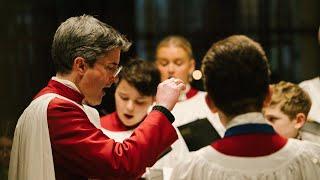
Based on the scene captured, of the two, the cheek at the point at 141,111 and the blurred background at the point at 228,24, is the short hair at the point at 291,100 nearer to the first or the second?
the cheek at the point at 141,111

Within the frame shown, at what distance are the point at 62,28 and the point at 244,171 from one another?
3.61 ft

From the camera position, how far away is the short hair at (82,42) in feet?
10.3

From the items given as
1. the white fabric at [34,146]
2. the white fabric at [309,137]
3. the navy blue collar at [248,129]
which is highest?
the navy blue collar at [248,129]

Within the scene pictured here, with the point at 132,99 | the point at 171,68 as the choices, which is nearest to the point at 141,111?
the point at 132,99

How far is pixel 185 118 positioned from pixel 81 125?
1.97 meters

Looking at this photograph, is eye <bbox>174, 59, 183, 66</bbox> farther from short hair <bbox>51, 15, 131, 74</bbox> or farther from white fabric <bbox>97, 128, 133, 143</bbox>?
short hair <bbox>51, 15, 131, 74</bbox>

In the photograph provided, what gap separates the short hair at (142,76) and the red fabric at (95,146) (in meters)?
1.68

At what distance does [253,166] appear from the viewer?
2510 mm

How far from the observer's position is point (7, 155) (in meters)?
3.89

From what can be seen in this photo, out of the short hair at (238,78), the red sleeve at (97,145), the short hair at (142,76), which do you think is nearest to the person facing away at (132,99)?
the short hair at (142,76)

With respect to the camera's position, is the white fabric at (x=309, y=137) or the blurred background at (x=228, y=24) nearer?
the white fabric at (x=309, y=137)

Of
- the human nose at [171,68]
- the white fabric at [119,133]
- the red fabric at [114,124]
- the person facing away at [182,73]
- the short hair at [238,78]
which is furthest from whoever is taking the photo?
Answer: the human nose at [171,68]

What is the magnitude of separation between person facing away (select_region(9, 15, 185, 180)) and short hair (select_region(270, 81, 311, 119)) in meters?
1.13

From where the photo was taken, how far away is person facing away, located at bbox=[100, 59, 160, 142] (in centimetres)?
477
